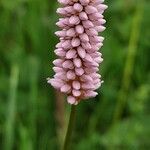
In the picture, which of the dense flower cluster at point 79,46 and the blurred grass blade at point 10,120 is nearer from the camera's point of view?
the dense flower cluster at point 79,46

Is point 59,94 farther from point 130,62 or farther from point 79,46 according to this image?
point 79,46

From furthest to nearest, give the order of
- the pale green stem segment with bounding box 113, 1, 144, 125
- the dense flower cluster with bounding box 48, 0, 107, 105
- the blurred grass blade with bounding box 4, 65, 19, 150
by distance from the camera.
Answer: the pale green stem segment with bounding box 113, 1, 144, 125, the blurred grass blade with bounding box 4, 65, 19, 150, the dense flower cluster with bounding box 48, 0, 107, 105

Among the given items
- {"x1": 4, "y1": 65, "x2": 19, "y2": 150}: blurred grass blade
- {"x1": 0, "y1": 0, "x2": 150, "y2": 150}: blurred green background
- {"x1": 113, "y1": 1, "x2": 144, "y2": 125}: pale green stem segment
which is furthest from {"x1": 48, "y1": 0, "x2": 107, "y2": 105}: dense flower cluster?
{"x1": 113, "y1": 1, "x2": 144, "y2": 125}: pale green stem segment

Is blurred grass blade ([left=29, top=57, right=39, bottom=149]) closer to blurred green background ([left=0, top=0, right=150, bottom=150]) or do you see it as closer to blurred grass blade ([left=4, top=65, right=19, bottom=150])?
blurred green background ([left=0, top=0, right=150, bottom=150])

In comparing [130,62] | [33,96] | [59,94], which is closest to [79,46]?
[33,96]

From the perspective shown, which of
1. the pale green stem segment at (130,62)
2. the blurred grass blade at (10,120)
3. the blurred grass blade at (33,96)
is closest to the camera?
the blurred grass blade at (10,120)

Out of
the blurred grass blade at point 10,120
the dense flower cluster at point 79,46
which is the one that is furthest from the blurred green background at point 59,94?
the dense flower cluster at point 79,46

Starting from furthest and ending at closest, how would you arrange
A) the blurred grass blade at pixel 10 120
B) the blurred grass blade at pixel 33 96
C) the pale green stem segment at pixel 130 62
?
the pale green stem segment at pixel 130 62
the blurred grass blade at pixel 33 96
the blurred grass blade at pixel 10 120

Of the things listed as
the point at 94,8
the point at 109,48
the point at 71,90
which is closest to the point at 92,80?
the point at 71,90

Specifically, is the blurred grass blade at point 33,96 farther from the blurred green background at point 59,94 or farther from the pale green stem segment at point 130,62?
the pale green stem segment at point 130,62
